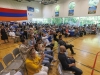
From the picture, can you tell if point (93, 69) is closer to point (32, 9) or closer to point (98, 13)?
point (98, 13)

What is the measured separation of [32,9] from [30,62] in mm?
17802

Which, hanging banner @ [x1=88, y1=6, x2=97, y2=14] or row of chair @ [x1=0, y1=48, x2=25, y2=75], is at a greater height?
hanging banner @ [x1=88, y1=6, x2=97, y2=14]

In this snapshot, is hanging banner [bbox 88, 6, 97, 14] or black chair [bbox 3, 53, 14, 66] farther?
hanging banner [bbox 88, 6, 97, 14]

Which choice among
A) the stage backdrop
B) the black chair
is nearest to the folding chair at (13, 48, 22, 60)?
the black chair

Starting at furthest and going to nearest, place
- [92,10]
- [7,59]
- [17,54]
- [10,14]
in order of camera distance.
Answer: [92,10] < [10,14] < [17,54] < [7,59]

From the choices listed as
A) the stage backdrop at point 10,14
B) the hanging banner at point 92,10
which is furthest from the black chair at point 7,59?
the hanging banner at point 92,10

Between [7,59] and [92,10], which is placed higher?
[92,10]

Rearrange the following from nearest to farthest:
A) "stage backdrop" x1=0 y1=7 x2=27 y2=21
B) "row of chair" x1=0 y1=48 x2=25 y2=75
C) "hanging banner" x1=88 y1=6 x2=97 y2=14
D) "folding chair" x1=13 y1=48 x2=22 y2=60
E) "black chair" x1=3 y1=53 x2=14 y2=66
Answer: "row of chair" x1=0 y1=48 x2=25 y2=75
"black chair" x1=3 y1=53 x2=14 y2=66
"folding chair" x1=13 y1=48 x2=22 y2=60
"stage backdrop" x1=0 y1=7 x2=27 y2=21
"hanging banner" x1=88 y1=6 x2=97 y2=14

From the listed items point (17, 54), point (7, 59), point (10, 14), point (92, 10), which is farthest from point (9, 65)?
point (92, 10)

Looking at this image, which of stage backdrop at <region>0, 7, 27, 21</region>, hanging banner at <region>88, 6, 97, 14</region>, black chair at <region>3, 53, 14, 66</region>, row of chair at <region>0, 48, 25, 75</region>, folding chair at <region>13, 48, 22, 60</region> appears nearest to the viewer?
row of chair at <region>0, 48, 25, 75</region>

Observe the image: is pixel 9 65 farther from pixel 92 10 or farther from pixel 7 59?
pixel 92 10

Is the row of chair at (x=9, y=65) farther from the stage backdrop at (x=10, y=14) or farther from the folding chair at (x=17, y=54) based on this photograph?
the stage backdrop at (x=10, y=14)

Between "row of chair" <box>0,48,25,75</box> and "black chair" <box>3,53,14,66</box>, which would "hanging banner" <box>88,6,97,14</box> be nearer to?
"row of chair" <box>0,48,25,75</box>

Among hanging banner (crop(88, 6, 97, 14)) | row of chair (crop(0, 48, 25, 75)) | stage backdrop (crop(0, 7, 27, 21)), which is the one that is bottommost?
row of chair (crop(0, 48, 25, 75))
